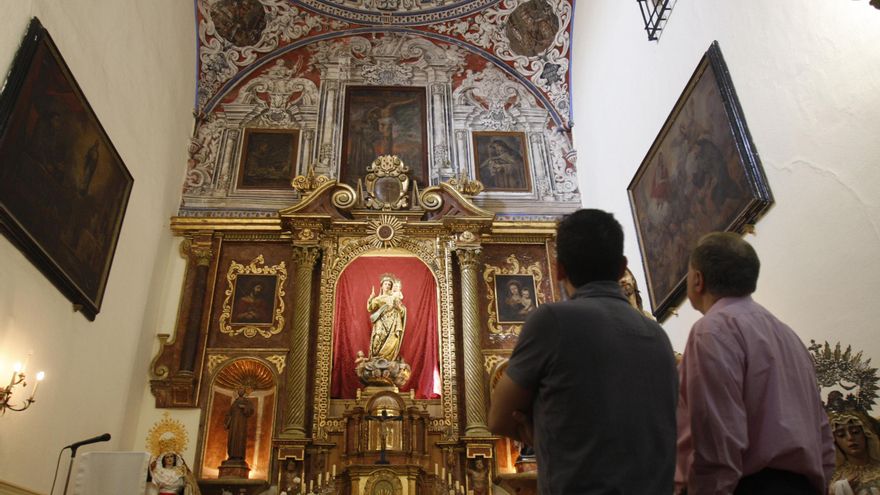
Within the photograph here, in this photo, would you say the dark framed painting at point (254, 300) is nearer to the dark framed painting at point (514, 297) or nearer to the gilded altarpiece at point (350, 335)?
the gilded altarpiece at point (350, 335)

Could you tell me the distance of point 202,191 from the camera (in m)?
11.6

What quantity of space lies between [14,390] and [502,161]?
7.98m

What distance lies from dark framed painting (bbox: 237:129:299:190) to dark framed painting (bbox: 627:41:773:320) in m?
5.58

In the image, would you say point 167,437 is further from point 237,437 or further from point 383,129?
point 383,129

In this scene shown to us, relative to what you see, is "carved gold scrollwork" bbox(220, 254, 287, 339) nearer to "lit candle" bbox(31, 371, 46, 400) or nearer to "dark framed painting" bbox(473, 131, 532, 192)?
"lit candle" bbox(31, 371, 46, 400)

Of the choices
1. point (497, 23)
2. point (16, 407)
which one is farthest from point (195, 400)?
point (497, 23)

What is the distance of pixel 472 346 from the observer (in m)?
10.3

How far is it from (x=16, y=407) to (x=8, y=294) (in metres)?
1.07

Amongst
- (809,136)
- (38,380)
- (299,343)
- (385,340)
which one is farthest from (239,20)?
(809,136)

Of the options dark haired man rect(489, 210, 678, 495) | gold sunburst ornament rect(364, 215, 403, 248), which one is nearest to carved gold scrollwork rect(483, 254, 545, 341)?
gold sunburst ornament rect(364, 215, 403, 248)

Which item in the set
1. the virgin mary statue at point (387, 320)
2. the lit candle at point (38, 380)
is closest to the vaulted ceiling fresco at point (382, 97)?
the virgin mary statue at point (387, 320)

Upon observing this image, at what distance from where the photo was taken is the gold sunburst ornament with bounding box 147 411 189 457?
9.41m

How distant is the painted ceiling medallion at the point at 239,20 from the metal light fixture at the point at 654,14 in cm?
681

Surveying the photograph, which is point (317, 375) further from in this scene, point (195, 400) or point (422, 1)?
point (422, 1)
